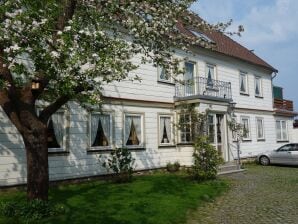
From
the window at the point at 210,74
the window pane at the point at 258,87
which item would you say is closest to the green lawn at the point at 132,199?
the window at the point at 210,74

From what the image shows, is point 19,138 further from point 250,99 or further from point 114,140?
point 250,99

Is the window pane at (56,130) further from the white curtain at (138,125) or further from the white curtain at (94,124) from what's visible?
the white curtain at (138,125)

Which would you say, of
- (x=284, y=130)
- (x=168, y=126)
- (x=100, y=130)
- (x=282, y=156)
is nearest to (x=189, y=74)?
(x=168, y=126)

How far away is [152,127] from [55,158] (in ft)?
19.8

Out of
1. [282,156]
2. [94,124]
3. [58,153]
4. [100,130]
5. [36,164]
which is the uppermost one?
[94,124]

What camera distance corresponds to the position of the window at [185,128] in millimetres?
19328

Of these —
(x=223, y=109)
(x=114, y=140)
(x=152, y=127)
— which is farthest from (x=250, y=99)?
(x=114, y=140)

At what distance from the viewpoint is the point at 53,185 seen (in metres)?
14.1

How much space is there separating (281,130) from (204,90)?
12406mm

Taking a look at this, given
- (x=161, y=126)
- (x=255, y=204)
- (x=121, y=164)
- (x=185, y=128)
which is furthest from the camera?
(x=185, y=128)

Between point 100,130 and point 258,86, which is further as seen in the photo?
point 258,86

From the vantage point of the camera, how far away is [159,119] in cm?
1945

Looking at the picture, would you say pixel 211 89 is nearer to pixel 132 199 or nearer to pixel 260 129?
pixel 260 129

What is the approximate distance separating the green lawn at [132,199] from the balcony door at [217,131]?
5389mm
